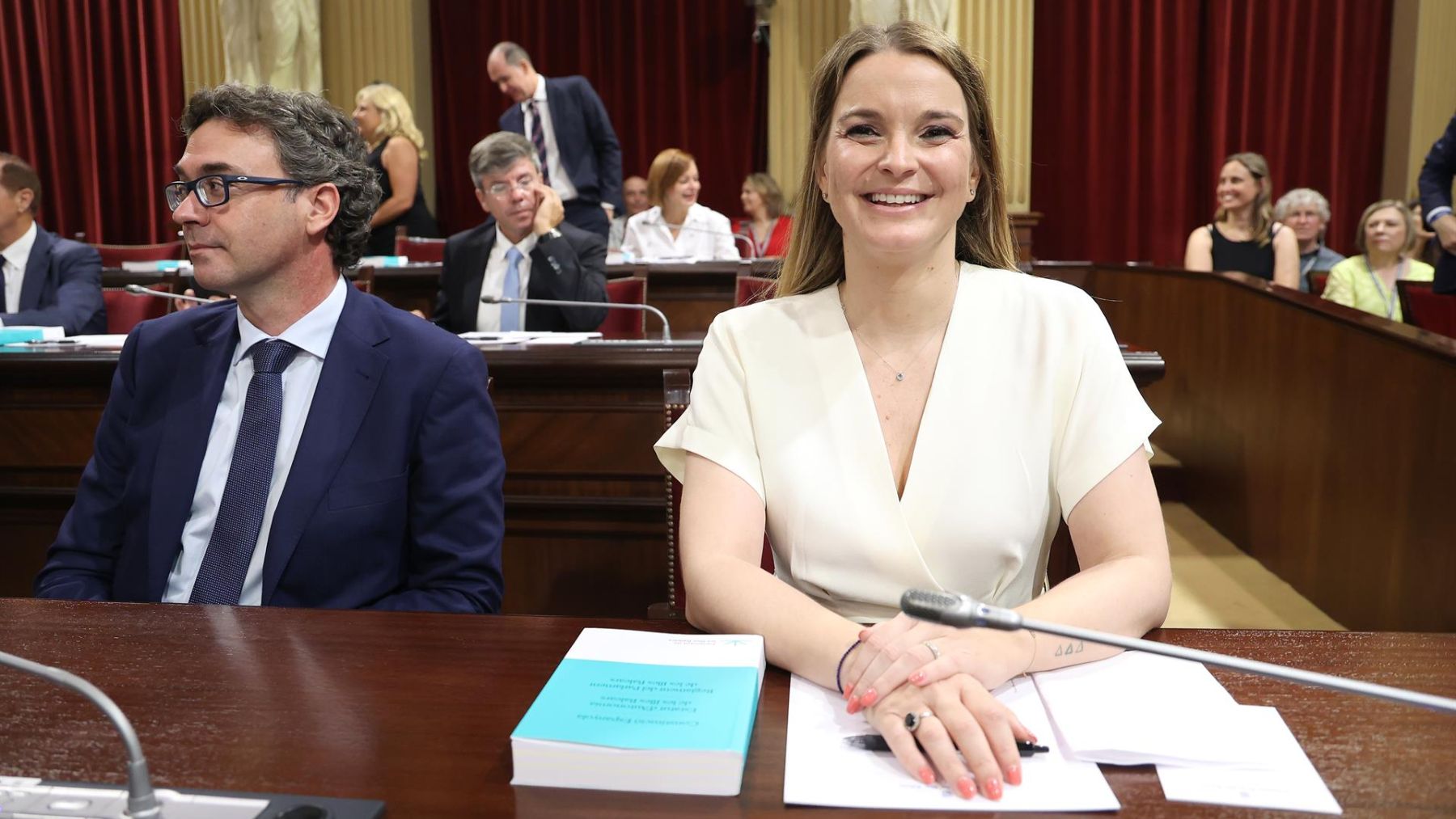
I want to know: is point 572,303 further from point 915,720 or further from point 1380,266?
point 1380,266

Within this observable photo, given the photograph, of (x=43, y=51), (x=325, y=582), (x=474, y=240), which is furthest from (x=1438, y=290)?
(x=43, y=51)

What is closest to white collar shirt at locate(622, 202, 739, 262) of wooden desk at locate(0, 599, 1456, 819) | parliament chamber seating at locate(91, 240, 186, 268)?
parliament chamber seating at locate(91, 240, 186, 268)

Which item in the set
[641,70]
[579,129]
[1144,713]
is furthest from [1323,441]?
[641,70]

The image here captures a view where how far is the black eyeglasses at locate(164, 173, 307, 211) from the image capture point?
1798 mm

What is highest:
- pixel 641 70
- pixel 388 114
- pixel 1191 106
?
pixel 641 70

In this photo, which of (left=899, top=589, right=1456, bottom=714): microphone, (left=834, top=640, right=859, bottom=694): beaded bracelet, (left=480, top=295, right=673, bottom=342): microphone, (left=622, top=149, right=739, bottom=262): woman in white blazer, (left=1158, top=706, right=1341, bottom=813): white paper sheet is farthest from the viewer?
(left=622, top=149, right=739, bottom=262): woman in white blazer

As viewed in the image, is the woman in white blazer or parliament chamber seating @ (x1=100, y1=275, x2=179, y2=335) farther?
the woman in white blazer

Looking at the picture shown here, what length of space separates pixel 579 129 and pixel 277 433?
519cm

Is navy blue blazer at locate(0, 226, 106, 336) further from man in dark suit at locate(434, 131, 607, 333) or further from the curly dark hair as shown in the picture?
the curly dark hair

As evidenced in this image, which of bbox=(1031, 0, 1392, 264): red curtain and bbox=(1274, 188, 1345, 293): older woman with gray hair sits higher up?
bbox=(1031, 0, 1392, 264): red curtain

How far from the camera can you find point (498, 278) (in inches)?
171

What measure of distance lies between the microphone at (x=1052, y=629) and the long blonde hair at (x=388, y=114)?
654 cm

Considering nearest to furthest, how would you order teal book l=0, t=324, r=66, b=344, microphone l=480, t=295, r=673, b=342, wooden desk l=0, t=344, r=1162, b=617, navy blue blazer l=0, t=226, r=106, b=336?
wooden desk l=0, t=344, r=1162, b=617, microphone l=480, t=295, r=673, b=342, teal book l=0, t=324, r=66, b=344, navy blue blazer l=0, t=226, r=106, b=336

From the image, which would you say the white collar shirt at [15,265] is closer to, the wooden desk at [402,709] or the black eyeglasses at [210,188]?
the black eyeglasses at [210,188]
